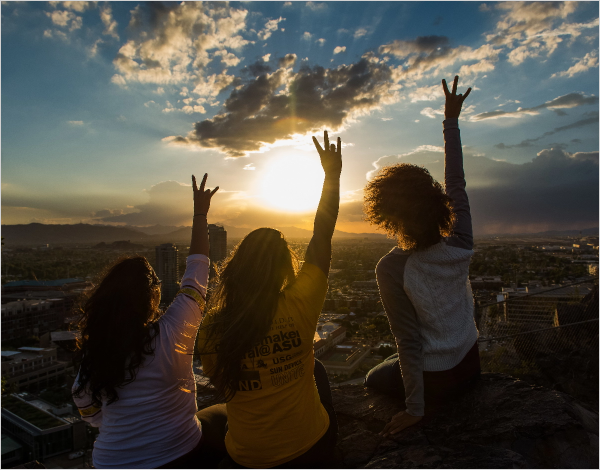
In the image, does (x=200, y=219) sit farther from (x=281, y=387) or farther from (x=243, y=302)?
(x=281, y=387)

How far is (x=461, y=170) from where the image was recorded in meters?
2.66

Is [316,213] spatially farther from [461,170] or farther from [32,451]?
[32,451]

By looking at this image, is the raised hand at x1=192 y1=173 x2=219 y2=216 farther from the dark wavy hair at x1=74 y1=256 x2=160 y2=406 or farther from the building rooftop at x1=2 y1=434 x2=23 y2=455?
the building rooftop at x1=2 y1=434 x2=23 y2=455

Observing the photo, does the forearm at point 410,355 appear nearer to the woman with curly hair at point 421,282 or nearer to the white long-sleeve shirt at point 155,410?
the woman with curly hair at point 421,282

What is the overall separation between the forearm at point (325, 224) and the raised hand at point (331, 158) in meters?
0.04

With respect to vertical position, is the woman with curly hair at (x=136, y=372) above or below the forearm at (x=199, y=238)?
below

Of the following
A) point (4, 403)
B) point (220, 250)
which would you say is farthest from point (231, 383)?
point (4, 403)

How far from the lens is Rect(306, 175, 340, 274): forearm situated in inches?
76.4

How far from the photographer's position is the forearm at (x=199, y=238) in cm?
250

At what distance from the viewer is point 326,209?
208 centimetres

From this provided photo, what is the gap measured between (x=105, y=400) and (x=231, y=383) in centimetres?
78

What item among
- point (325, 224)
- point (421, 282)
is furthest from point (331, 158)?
point (421, 282)

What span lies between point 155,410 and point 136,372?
25 cm

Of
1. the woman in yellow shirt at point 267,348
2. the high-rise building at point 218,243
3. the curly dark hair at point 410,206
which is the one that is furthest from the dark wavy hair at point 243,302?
the high-rise building at point 218,243
